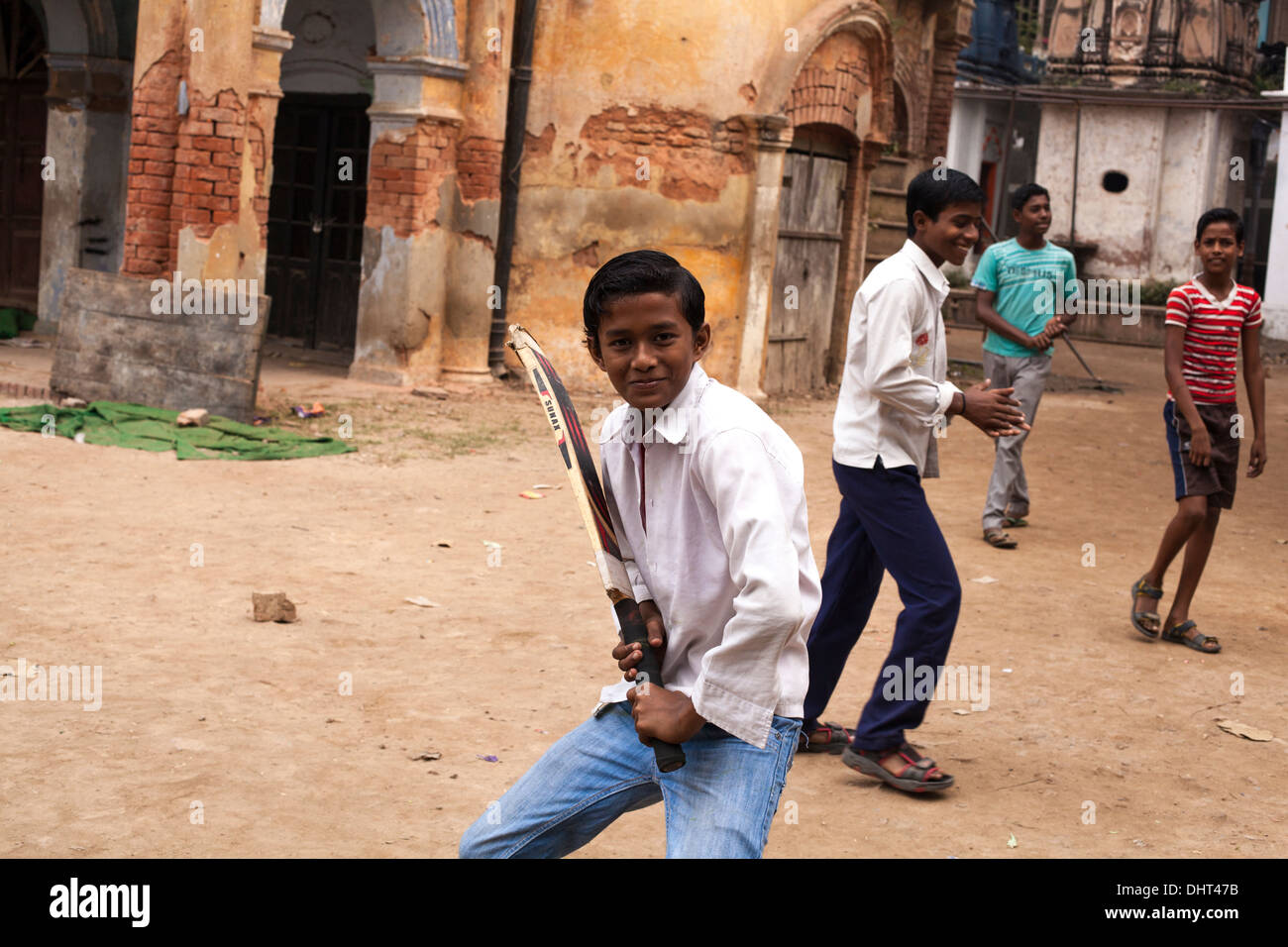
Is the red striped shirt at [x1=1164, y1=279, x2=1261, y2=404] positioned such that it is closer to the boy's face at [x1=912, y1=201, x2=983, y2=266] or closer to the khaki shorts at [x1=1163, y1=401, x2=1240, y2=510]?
the khaki shorts at [x1=1163, y1=401, x2=1240, y2=510]

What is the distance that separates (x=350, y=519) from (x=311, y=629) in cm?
201

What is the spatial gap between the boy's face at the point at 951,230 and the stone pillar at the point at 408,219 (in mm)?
8260

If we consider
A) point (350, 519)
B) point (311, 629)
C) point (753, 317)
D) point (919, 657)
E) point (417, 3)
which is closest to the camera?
point (919, 657)

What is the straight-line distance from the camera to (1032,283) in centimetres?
801

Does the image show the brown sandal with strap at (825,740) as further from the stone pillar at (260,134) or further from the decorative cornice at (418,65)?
the decorative cornice at (418,65)

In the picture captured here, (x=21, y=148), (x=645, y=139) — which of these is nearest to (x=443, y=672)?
(x=645, y=139)

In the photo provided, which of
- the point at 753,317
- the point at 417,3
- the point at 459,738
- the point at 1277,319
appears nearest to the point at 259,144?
the point at 417,3

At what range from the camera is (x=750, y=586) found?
2.27m

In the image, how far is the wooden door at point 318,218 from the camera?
45.8ft

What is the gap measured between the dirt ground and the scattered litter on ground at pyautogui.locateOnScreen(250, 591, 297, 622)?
5 centimetres

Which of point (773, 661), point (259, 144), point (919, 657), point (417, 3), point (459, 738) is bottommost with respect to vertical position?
point (459, 738)

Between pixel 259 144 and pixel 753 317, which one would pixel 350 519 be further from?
pixel 753 317

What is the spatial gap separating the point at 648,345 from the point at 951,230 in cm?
210

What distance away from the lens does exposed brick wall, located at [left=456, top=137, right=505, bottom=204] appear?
39.9 feet
